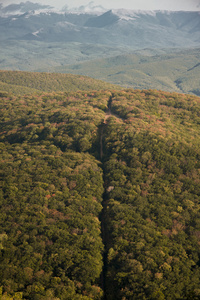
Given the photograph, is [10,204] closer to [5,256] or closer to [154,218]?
[5,256]

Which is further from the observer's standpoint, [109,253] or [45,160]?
[45,160]

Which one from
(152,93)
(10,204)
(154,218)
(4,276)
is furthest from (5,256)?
(152,93)

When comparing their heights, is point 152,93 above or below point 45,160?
above

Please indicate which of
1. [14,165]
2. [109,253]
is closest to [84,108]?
[14,165]

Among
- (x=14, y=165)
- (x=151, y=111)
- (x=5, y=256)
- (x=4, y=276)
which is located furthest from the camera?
(x=151, y=111)

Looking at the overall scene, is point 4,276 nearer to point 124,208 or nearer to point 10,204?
point 10,204

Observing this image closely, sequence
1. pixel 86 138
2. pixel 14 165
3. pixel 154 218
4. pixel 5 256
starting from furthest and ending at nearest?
1. pixel 86 138
2. pixel 14 165
3. pixel 154 218
4. pixel 5 256
